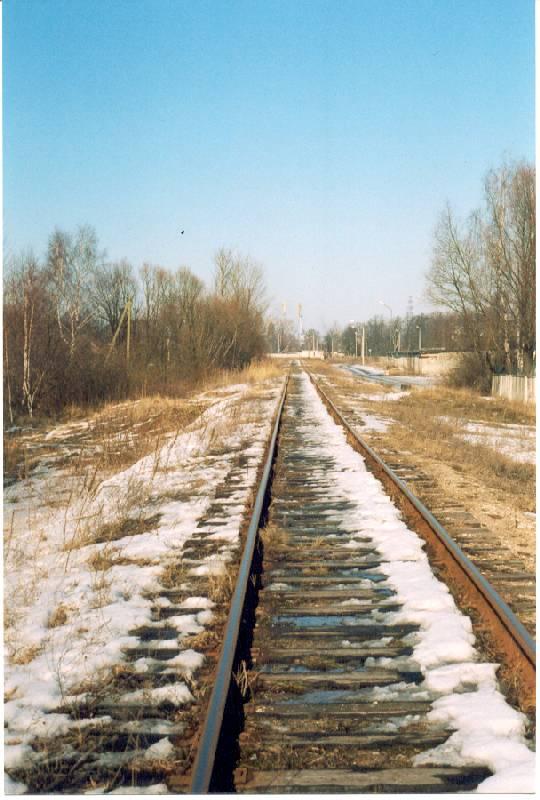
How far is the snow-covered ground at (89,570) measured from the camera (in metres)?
3.55

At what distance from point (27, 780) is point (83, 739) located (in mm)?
305

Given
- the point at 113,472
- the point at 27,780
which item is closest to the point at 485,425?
the point at 113,472

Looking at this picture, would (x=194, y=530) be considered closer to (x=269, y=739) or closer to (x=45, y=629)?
(x=45, y=629)

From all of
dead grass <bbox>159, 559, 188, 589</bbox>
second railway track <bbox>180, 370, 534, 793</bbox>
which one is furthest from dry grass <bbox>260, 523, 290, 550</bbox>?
dead grass <bbox>159, 559, 188, 589</bbox>

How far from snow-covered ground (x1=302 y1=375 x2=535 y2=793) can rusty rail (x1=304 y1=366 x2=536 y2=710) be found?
0.39 feet

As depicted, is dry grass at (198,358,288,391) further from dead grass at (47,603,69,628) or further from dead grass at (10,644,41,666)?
dead grass at (10,644,41,666)

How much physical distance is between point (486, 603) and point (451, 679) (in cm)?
100

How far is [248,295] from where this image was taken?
181 feet

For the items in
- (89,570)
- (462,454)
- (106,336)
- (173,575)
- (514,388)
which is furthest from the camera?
(106,336)

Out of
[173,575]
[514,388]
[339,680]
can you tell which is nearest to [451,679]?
[339,680]

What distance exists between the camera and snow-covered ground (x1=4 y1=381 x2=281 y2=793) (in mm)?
3551

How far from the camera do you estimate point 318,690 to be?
3471 millimetres

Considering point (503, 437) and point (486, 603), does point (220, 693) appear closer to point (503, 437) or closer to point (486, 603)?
point (486, 603)

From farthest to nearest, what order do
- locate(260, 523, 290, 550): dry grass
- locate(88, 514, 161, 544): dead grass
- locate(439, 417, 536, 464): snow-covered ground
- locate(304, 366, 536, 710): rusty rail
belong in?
locate(439, 417, 536, 464): snow-covered ground < locate(88, 514, 161, 544): dead grass < locate(260, 523, 290, 550): dry grass < locate(304, 366, 536, 710): rusty rail
